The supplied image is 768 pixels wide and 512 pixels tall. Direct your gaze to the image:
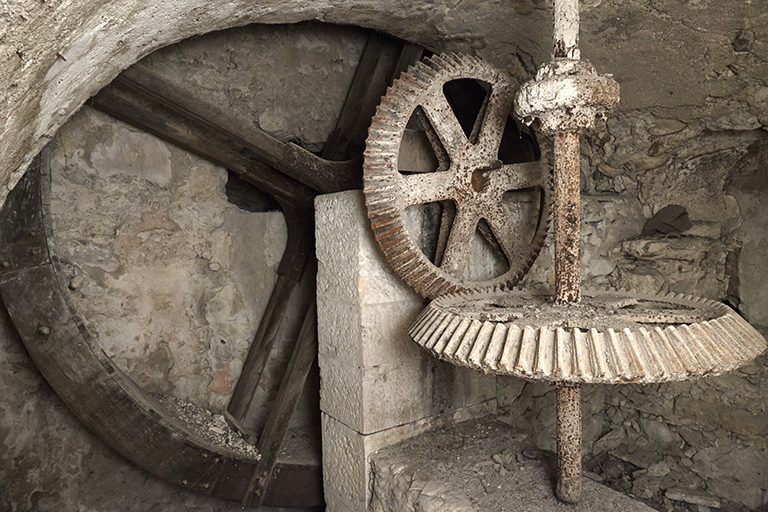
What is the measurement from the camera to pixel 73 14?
3.32 ft

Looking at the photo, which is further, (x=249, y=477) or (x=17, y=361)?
(x=249, y=477)

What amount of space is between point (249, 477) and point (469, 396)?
0.97 meters

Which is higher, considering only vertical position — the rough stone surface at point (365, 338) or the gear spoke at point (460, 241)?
the gear spoke at point (460, 241)

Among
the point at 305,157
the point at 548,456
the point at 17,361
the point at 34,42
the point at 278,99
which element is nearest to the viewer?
the point at 34,42

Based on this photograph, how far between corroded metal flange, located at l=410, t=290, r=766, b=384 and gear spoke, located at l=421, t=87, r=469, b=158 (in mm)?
727

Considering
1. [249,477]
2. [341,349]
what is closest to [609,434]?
[341,349]

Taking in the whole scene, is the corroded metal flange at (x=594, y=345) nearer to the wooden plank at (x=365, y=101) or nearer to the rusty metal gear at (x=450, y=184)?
the rusty metal gear at (x=450, y=184)

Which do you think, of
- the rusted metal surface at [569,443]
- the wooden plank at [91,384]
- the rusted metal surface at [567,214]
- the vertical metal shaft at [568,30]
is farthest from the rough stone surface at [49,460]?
the vertical metal shaft at [568,30]

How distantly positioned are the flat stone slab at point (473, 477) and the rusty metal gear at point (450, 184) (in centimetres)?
57

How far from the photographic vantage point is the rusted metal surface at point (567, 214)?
1.41 metres

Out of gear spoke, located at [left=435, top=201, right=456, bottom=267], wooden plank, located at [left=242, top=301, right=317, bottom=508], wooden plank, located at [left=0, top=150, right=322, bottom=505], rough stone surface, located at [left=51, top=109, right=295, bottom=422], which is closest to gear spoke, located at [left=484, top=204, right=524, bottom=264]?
gear spoke, located at [left=435, top=201, right=456, bottom=267]

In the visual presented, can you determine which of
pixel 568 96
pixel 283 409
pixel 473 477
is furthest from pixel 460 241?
pixel 283 409

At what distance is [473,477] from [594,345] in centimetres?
78

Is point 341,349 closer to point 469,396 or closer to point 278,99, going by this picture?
point 469,396
